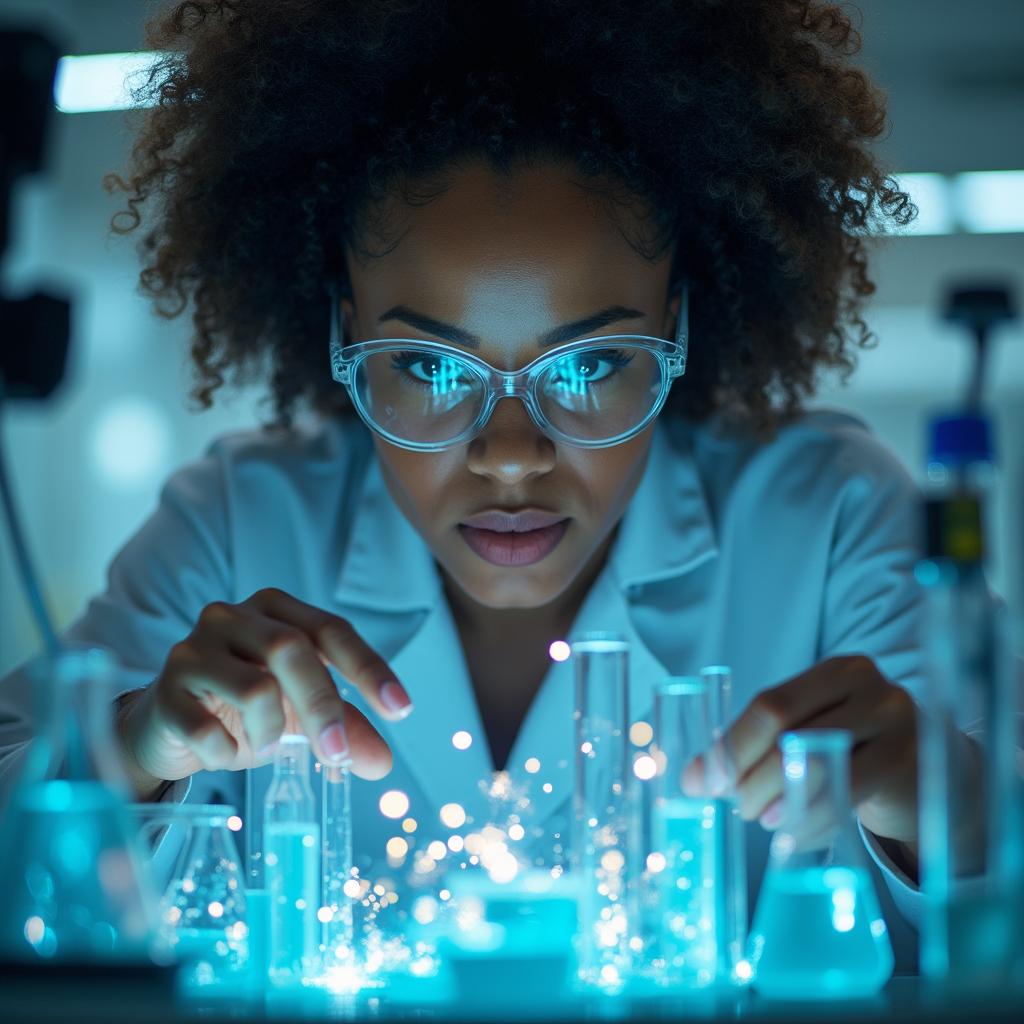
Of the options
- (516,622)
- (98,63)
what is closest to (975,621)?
(516,622)

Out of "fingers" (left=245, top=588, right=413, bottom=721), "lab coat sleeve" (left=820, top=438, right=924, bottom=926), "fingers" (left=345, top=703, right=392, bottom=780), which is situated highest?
"lab coat sleeve" (left=820, top=438, right=924, bottom=926)

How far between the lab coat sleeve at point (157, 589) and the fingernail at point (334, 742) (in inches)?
24.9

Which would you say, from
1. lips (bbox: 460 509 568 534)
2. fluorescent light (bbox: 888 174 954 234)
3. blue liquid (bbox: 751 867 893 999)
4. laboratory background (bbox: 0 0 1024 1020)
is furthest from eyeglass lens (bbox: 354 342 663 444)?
fluorescent light (bbox: 888 174 954 234)

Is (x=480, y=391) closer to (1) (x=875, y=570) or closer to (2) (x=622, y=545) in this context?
(2) (x=622, y=545)

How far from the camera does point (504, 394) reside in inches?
61.3

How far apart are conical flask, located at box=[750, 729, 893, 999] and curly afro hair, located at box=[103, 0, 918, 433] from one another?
88cm

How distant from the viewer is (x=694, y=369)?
210cm

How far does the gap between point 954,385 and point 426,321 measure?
433cm

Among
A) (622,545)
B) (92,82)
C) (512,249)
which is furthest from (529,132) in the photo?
(92,82)

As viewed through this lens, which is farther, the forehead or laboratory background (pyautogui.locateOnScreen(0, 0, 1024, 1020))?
laboratory background (pyautogui.locateOnScreen(0, 0, 1024, 1020))

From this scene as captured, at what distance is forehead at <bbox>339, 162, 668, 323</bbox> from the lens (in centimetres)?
154

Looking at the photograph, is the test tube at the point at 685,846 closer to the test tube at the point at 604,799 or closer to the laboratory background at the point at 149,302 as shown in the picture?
the test tube at the point at 604,799

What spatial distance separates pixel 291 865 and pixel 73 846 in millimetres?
336

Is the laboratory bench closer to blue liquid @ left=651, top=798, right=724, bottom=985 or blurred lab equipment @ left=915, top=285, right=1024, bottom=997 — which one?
blurred lab equipment @ left=915, top=285, right=1024, bottom=997
